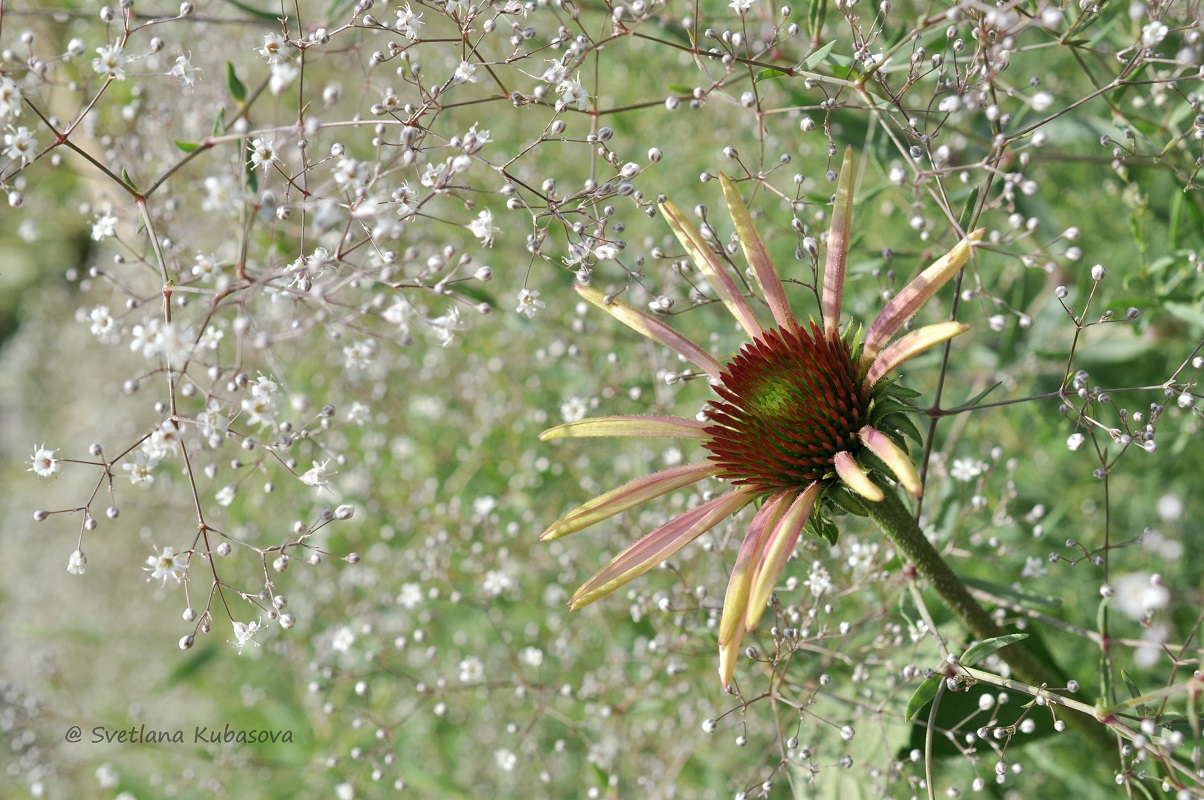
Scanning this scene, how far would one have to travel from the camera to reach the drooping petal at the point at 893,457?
120 cm

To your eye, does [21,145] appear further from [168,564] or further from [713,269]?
[713,269]

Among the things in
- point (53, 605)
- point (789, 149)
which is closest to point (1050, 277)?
point (789, 149)

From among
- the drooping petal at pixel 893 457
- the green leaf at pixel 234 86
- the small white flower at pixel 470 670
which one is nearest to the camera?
the drooping petal at pixel 893 457

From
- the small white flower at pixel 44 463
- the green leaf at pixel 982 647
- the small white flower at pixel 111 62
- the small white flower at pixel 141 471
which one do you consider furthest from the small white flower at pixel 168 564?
the green leaf at pixel 982 647

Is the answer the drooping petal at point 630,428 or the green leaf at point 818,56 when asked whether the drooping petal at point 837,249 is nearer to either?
the green leaf at point 818,56

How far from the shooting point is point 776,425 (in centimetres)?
150

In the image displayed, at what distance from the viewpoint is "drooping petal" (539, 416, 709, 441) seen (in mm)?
1569

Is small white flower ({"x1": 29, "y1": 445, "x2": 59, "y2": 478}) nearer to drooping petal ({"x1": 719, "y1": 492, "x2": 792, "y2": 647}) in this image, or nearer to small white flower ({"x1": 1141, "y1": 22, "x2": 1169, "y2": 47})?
drooping petal ({"x1": 719, "y1": 492, "x2": 792, "y2": 647})

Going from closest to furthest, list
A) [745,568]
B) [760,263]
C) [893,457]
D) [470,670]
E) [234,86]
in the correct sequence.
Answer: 1. [893,457]
2. [745,568]
3. [760,263]
4. [234,86]
5. [470,670]

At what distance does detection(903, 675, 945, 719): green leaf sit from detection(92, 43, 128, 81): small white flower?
167 centimetres

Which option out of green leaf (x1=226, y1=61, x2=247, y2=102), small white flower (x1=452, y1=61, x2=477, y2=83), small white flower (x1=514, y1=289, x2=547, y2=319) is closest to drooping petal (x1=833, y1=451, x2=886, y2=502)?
small white flower (x1=514, y1=289, x2=547, y2=319)

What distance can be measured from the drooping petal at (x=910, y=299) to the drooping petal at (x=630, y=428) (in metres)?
0.33

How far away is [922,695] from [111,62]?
1744mm

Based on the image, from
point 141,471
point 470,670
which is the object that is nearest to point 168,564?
point 141,471
